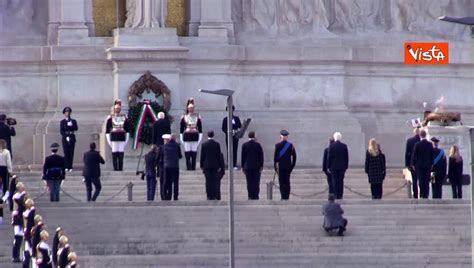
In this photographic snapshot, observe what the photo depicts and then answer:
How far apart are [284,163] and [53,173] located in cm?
528

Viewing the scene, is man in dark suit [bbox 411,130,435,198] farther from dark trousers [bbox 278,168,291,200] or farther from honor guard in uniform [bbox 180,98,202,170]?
honor guard in uniform [bbox 180,98,202,170]

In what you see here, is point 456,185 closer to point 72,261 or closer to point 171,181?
point 171,181

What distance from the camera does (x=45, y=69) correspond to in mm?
59469

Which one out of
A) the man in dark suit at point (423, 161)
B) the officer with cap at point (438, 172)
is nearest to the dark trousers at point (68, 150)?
the man in dark suit at point (423, 161)

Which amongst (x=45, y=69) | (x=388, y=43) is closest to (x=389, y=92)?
(x=388, y=43)

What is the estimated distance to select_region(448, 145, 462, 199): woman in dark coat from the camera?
50312 millimetres

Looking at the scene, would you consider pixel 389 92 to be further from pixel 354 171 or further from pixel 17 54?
A: pixel 17 54

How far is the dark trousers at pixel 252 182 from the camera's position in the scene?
49812 mm

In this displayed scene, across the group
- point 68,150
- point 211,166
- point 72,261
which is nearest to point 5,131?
point 68,150

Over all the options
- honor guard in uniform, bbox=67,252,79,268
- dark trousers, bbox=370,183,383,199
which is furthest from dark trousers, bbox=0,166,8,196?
honor guard in uniform, bbox=67,252,79,268

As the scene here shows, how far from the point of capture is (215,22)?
196 ft

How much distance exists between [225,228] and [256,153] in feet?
12.3

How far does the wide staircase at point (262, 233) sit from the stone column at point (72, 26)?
9.77 meters

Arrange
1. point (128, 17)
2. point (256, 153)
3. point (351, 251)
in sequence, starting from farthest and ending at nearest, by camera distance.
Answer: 1. point (128, 17)
2. point (256, 153)
3. point (351, 251)
